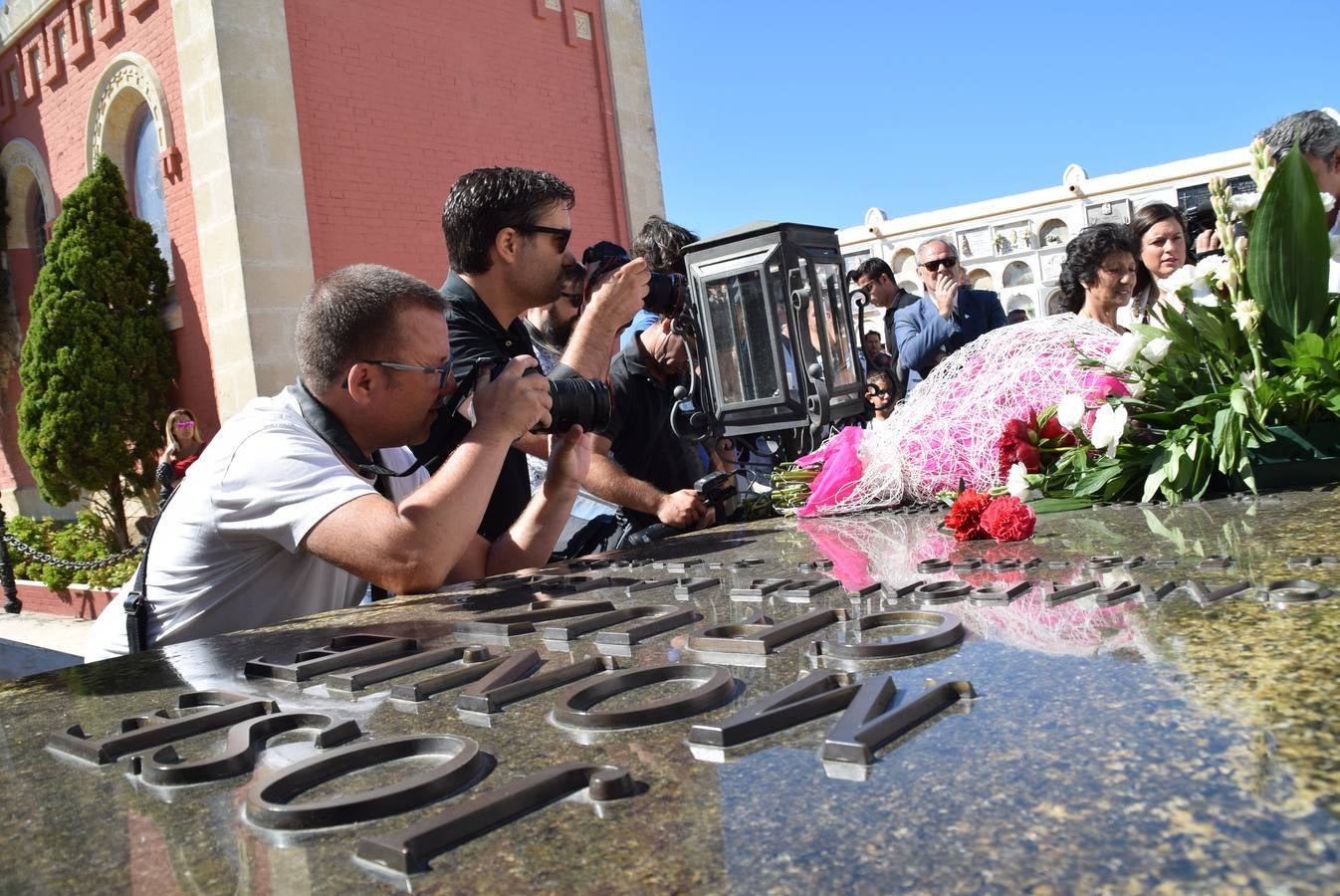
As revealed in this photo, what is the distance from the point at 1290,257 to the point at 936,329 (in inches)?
104

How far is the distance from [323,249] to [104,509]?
4.39m

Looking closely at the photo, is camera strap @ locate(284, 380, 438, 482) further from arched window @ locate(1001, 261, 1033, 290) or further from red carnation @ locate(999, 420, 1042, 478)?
arched window @ locate(1001, 261, 1033, 290)

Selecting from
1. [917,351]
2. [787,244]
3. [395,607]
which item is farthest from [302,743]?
[917,351]

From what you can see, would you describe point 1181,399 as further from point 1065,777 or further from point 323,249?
point 323,249

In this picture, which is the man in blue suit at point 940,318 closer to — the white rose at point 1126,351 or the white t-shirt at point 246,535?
the white rose at point 1126,351

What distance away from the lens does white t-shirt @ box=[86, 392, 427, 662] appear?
2.12 metres

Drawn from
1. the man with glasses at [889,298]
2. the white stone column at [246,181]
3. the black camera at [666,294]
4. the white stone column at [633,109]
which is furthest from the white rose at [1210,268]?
the white stone column at [633,109]

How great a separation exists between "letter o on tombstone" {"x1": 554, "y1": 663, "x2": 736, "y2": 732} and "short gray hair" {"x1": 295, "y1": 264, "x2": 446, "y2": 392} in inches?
48.8

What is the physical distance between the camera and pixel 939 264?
16.0 feet

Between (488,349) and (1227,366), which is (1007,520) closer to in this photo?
(1227,366)

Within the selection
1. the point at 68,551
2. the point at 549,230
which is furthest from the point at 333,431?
the point at 68,551

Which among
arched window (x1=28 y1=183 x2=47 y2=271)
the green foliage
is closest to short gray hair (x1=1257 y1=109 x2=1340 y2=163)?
the green foliage

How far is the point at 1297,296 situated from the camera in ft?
7.20

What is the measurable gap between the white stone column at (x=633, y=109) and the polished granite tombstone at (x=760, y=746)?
11012 mm
